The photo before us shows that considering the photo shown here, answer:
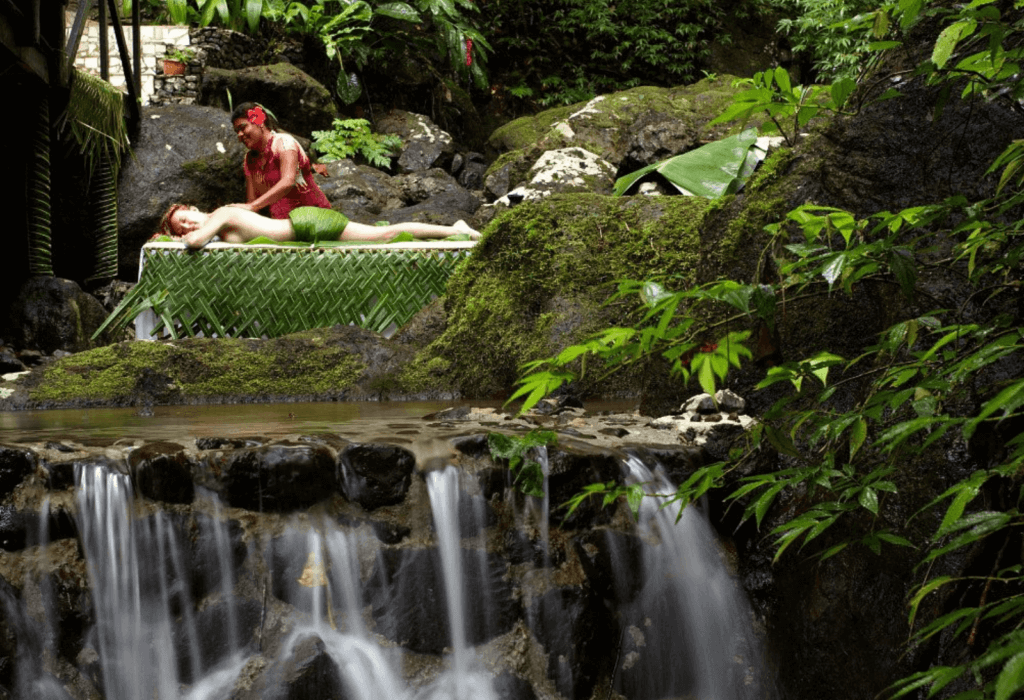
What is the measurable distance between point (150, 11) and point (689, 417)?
13.3m

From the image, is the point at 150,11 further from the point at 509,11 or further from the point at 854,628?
the point at 854,628

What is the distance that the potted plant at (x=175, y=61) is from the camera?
12.0m

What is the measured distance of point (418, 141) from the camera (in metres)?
13.5

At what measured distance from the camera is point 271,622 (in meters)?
2.56

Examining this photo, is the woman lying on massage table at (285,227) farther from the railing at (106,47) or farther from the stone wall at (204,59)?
the stone wall at (204,59)

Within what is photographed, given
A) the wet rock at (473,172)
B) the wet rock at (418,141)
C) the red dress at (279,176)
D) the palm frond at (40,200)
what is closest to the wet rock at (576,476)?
the red dress at (279,176)

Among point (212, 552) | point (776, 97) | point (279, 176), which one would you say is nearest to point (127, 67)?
point (279, 176)

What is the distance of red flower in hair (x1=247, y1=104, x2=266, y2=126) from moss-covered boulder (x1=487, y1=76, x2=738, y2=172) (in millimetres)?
2759

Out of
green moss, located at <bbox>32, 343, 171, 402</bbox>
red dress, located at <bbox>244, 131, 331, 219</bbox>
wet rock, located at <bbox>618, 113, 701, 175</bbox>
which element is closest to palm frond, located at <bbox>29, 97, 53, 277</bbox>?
red dress, located at <bbox>244, 131, 331, 219</bbox>

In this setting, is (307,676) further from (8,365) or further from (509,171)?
(509,171)

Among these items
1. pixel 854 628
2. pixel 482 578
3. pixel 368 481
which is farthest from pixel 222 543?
pixel 854 628

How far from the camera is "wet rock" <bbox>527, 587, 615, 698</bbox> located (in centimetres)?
252

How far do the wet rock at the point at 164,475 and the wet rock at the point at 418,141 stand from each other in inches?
428

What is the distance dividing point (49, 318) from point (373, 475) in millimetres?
5726
